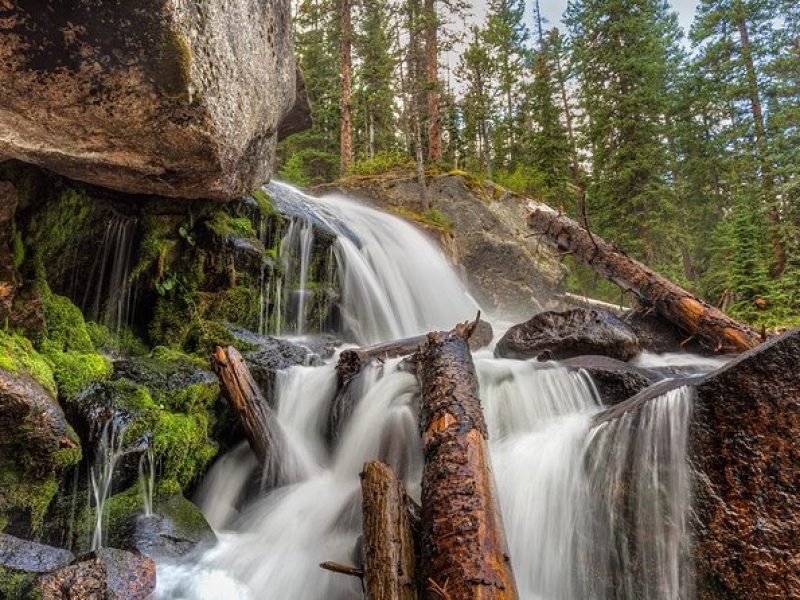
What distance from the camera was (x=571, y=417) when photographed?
15.5 ft

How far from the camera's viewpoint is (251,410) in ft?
14.8

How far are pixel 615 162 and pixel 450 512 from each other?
18.3 m

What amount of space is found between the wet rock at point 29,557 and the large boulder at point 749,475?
3.88 metres

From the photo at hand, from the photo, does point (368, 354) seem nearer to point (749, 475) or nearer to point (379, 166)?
point (749, 475)

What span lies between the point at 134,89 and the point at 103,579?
Answer: 3414 millimetres

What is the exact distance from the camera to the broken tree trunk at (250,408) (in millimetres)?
4500

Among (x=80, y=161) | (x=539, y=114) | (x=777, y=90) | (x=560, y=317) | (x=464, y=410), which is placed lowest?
(x=464, y=410)

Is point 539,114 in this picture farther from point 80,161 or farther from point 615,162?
point 80,161

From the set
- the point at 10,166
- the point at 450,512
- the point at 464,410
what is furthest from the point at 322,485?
the point at 10,166

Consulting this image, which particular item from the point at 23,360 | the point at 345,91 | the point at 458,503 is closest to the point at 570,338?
the point at 458,503

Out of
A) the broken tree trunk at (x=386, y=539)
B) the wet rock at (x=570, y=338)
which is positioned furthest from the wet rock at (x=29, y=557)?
the wet rock at (x=570, y=338)

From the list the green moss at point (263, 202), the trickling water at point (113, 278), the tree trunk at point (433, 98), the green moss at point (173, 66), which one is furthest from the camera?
the tree trunk at point (433, 98)

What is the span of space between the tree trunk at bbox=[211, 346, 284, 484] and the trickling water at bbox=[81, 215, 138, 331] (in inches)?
87.8

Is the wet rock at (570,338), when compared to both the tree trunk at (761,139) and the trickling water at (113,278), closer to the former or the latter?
the trickling water at (113,278)
